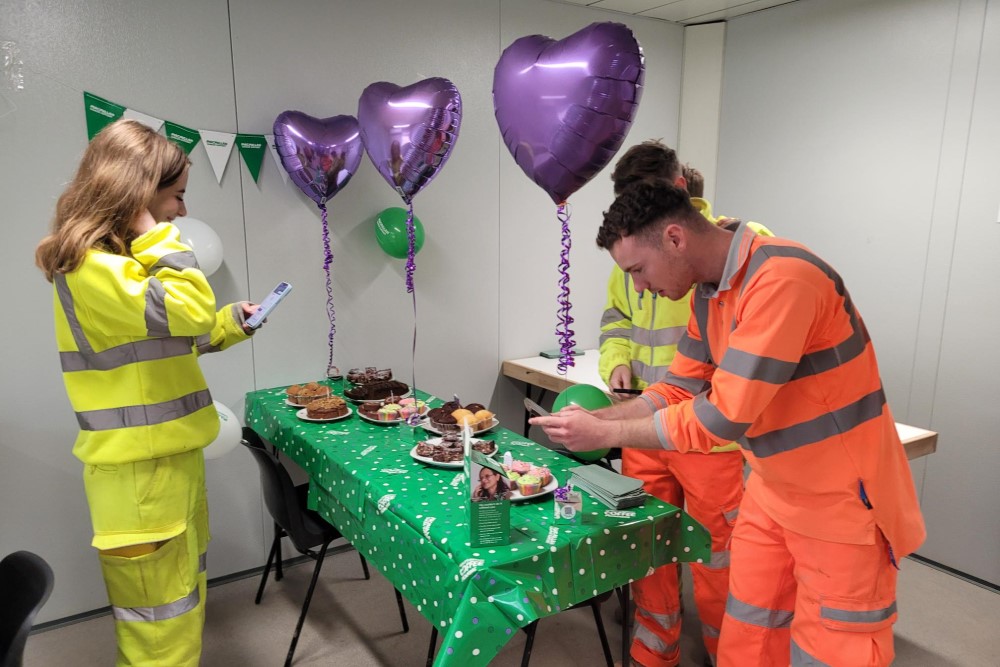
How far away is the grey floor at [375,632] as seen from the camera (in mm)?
2475

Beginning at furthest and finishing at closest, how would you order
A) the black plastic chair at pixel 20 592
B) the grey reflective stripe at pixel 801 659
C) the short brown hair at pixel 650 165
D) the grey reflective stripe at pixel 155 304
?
the short brown hair at pixel 650 165, the grey reflective stripe at pixel 155 304, the grey reflective stripe at pixel 801 659, the black plastic chair at pixel 20 592

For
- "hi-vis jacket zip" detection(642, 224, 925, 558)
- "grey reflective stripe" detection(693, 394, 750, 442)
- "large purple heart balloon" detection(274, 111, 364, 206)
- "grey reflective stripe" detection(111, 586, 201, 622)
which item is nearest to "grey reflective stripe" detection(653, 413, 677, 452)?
"hi-vis jacket zip" detection(642, 224, 925, 558)

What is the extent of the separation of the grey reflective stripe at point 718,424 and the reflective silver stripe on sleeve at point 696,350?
0.37 m

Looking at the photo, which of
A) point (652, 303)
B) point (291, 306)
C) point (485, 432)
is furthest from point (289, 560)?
point (652, 303)

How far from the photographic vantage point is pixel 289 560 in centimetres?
319

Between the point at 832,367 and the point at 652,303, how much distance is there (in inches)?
38.6

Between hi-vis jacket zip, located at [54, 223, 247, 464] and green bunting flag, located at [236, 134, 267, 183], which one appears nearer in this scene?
hi-vis jacket zip, located at [54, 223, 247, 464]


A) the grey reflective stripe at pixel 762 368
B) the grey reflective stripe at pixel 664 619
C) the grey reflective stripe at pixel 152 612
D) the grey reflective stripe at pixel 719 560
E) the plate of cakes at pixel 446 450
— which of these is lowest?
the grey reflective stripe at pixel 664 619

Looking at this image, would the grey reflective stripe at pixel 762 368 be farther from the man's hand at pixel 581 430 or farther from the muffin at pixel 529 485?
the muffin at pixel 529 485

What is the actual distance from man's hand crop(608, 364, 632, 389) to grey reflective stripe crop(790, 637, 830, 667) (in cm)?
108

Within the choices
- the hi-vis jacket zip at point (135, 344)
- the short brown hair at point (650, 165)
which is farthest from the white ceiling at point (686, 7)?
the hi-vis jacket zip at point (135, 344)

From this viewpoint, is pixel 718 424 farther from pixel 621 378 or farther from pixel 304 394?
pixel 304 394

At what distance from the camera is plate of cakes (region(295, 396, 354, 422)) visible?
261cm

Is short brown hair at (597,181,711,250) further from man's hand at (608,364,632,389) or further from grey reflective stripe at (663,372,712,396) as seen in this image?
man's hand at (608,364,632,389)
